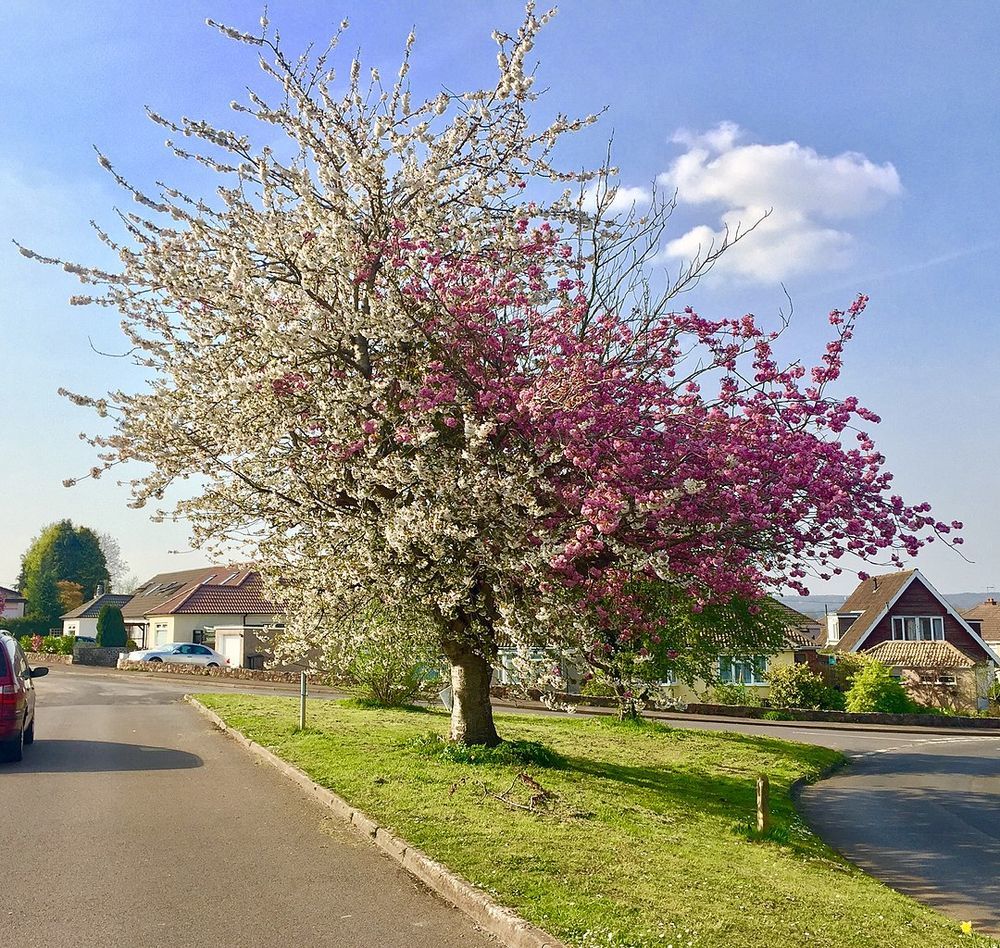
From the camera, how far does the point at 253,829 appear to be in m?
9.99

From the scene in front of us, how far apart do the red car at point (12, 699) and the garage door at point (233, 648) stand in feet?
118

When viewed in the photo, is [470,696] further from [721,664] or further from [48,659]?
[48,659]

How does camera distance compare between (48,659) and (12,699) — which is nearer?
(12,699)

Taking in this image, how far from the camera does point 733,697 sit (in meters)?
38.5

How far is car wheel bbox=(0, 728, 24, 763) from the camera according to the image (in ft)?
47.4

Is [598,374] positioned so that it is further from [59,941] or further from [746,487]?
[59,941]

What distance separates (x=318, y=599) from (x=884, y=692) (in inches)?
1227

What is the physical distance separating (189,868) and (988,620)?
3116 inches

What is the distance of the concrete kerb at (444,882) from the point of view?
653 cm

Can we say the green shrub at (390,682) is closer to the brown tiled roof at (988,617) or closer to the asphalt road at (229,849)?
the asphalt road at (229,849)

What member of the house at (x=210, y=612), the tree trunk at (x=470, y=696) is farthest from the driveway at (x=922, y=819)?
the house at (x=210, y=612)

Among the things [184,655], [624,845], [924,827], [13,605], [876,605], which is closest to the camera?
[624,845]

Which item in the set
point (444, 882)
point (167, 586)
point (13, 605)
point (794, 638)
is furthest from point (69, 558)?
point (444, 882)

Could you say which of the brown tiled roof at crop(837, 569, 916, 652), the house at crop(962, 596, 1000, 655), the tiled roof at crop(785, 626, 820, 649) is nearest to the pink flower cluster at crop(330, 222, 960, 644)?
the tiled roof at crop(785, 626, 820, 649)
